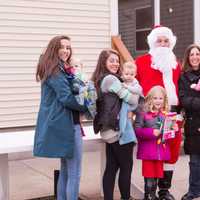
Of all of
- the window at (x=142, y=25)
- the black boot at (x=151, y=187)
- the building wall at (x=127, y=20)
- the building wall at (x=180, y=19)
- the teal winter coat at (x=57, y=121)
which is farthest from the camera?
the building wall at (x=180, y=19)

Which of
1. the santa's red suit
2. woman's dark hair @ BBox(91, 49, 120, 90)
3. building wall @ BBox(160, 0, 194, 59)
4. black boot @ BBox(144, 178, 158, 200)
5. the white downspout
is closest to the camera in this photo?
woman's dark hair @ BBox(91, 49, 120, 90)

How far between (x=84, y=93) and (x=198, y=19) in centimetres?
625

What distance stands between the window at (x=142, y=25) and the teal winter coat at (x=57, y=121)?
5849 mm

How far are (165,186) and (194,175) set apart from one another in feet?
1.05

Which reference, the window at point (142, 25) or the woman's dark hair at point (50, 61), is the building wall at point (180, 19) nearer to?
the window at point (142, 25)

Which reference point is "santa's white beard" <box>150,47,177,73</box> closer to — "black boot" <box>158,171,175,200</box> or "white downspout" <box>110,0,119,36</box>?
"black boot" <box>158,171,175,200</box>

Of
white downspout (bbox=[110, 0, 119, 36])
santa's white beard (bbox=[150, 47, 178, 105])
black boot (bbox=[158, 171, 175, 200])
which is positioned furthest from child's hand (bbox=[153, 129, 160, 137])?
Result: white downspout (bbox=[110, 0, 119, 36])

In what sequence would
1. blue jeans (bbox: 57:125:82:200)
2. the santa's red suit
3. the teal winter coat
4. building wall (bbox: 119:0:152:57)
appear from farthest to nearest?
building wall (bbox: 119:0:152:57)
the santa's red suit
blue jeans (bbox: 57:125:82:200)
the teal winter coat

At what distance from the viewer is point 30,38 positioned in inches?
300

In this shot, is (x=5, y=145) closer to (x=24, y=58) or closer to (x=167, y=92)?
(x=167, y=92)

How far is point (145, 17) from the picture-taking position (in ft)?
31.6

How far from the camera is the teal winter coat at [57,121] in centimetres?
396

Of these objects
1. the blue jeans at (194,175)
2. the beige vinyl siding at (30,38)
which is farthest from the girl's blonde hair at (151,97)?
the beige vinyl siding at (30,38)

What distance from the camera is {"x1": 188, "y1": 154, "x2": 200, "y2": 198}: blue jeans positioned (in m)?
4.80
